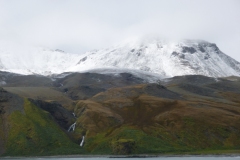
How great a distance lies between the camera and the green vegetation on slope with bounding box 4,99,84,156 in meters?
158

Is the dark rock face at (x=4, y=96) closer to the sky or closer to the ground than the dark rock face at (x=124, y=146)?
closer to the sky

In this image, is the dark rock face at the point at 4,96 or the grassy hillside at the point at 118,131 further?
the dark rock face at the point at 4,96

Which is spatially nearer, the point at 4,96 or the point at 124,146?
the point at 124,146

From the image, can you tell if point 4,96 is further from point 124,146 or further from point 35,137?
point 124,146

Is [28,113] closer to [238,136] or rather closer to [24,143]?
[24,143]

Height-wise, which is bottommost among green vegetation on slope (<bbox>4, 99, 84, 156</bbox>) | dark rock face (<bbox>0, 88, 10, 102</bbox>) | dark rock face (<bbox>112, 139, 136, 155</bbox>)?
green vegetation on slope (<bbox>4, 99, 84, 156</bbox>)

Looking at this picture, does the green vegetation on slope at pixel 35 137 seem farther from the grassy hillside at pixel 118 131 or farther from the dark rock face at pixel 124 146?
the dark rock face at pixel 124 146

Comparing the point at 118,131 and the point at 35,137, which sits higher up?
the point at 118,131

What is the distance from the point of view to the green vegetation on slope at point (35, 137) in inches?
6230

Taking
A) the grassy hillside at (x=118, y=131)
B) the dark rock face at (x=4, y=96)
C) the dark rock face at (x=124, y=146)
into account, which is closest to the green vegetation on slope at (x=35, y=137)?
the grassy hillside at (x=118, y=131)

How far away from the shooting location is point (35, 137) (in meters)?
164

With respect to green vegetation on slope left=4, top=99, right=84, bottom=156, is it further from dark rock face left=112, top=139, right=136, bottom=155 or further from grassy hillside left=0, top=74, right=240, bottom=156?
dark rock face left=112, top=139, right=136, bottom=155

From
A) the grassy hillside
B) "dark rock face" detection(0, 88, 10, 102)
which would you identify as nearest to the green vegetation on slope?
the grassy hillside

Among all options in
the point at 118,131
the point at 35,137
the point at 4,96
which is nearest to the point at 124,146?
the point at 118,131
